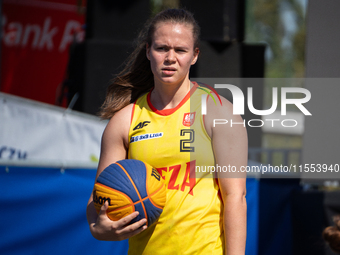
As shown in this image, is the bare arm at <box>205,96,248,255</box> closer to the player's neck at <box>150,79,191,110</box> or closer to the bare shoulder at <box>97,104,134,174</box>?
the player's neck at <box>150,79,191,110</box>

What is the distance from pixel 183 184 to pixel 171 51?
0.72 metres

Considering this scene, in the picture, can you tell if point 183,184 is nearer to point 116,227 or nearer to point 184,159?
point 184,159

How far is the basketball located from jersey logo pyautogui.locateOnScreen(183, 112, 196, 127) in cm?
31

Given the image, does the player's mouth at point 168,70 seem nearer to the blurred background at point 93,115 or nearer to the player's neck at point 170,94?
the player's neck at point 170,94

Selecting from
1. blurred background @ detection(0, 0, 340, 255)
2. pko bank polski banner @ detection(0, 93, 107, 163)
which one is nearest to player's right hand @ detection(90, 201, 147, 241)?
blurred background @ detection(0, 0, 340, 255)

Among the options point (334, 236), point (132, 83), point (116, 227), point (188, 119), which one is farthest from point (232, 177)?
point (334, 236)

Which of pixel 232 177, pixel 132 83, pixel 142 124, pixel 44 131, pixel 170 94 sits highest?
pixel 44 131

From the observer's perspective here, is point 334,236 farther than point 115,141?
Yes

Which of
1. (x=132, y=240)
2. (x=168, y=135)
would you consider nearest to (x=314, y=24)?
(x=168, y=135)

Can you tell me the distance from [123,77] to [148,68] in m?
0.18

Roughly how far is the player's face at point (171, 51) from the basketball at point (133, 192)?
507mm

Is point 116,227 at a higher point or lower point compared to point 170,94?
lower

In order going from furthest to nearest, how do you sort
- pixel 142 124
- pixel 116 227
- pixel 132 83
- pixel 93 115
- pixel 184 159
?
pixel 93 115 → pixel 132 83 → pixel 142 124 → pixel 184 159 → pixel 116 227

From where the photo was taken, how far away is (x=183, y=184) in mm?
2094
